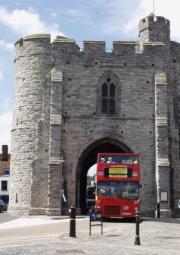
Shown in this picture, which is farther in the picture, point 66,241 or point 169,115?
point 169,115

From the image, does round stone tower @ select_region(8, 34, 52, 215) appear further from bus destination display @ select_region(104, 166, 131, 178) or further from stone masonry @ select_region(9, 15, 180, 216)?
bus destination display @ select_region(104, 166, 131, 178)

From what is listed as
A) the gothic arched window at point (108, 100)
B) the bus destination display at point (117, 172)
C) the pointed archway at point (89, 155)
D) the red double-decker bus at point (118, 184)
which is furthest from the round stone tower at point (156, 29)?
the bus destination display at point (117, 172)

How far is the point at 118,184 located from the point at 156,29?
12.3 meters

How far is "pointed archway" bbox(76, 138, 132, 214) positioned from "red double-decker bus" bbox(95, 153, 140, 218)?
214 inches

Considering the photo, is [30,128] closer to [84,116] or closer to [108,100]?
[84,116]

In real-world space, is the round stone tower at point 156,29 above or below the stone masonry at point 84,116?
above

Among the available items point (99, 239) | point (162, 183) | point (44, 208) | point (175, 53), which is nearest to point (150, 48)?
point (175, 53)

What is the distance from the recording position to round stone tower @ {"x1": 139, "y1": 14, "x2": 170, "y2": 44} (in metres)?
32.2

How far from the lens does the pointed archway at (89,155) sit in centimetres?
3010

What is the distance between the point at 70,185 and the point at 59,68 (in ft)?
22.8

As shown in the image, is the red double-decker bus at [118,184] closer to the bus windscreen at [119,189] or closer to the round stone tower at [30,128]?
the bus windscreen at [119,189]

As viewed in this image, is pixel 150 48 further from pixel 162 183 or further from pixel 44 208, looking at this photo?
pixel 44 208

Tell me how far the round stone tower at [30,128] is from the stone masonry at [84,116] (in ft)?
0.19

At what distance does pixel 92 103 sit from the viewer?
1188 inches
